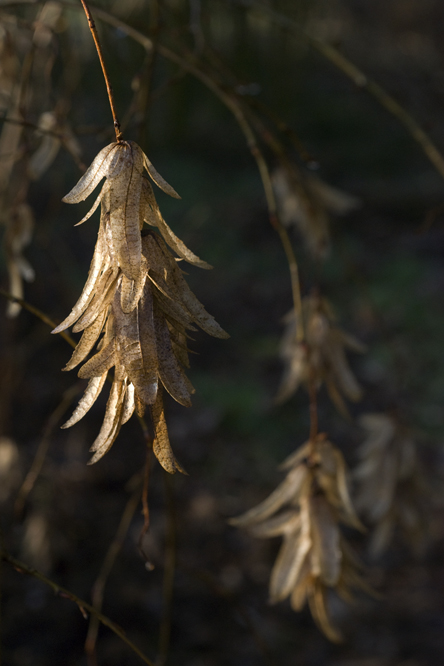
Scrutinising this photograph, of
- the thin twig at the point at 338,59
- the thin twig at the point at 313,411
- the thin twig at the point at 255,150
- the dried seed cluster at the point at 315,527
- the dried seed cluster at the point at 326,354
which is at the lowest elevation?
the dried seed cluster at the point at 315,527

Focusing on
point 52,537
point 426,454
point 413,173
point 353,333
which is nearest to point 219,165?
point 413,173

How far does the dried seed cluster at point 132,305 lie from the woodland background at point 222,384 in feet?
1.52

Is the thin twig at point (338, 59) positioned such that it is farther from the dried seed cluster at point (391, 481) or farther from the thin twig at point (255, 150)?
the dried seed cluster at point (391, 481)

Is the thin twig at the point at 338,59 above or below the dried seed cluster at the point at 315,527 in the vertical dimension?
above

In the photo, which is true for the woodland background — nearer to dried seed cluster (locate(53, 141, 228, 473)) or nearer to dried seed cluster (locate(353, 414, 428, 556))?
dried seed cluster (locate(353, 414, 428, 556))

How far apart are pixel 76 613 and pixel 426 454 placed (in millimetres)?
1883

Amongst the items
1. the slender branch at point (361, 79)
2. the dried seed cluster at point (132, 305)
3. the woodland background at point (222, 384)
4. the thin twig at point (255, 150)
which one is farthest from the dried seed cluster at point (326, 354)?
the dried seed cluster at point (132, 305)

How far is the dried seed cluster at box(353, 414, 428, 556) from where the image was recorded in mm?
Result: 1192

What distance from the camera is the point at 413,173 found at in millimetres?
6148

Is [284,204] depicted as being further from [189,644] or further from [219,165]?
[219,165]

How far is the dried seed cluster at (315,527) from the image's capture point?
85 cm

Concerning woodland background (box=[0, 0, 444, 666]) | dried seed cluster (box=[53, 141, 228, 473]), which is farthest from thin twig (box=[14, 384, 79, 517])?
dried seed cluster (box=[53, 141, 228, 473])

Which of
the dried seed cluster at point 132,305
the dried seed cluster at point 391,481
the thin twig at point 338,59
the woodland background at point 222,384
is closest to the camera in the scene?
the dried seed cluster at point 132,305

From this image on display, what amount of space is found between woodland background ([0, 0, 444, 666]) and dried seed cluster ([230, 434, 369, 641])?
152 millimetres
